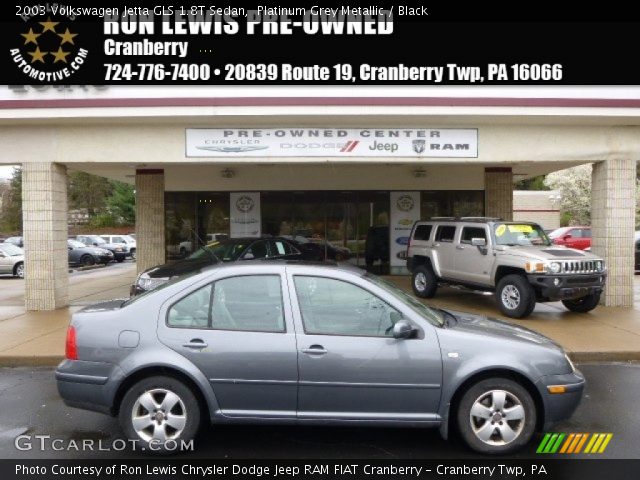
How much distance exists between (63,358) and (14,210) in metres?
53.8

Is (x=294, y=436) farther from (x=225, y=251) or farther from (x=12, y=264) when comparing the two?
(x=12, y=264)

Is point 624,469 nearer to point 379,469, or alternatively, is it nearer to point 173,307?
point 379,469

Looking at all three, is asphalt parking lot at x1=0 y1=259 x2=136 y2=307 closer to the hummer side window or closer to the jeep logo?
the jeep logo

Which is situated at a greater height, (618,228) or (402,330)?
(618,228)

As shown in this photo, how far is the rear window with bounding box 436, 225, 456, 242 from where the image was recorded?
37.4ft

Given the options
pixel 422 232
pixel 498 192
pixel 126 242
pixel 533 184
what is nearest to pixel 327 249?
pixel 422 232

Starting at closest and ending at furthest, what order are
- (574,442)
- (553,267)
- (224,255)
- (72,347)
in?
1. (72,347)
2. (574,442)
3. (553,267)
4. (224,255)

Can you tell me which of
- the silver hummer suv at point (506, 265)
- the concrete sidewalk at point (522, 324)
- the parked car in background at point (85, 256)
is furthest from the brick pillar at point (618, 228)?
the parked car in background at point (85, 256)

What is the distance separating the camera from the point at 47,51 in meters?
9.86

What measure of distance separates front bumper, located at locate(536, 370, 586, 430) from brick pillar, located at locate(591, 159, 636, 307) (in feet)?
24.6

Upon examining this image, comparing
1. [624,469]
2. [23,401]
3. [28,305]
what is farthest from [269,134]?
[624,469]

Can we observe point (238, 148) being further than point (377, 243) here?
No

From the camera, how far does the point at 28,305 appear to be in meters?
10.5

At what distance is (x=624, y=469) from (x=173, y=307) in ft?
11.9
